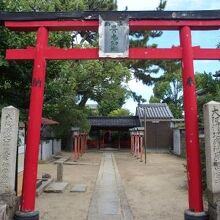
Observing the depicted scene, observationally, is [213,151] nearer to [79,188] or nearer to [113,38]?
[113,38]

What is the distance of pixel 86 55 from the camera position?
8.02 metres

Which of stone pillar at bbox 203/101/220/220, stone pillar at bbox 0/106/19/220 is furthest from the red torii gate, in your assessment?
stone pillar at bbox 203/101/220/220

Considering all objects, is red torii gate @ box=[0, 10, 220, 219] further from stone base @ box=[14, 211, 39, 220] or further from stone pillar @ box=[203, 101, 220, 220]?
stone pillar @ box=[203, 101, 220, 220]

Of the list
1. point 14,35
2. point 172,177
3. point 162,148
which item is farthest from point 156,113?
point 14,35

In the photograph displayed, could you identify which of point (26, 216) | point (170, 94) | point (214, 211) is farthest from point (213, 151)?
point (170, 94)

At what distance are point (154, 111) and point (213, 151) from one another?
36591 mm

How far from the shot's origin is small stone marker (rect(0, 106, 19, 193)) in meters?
7.35

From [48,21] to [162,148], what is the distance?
34.2 m

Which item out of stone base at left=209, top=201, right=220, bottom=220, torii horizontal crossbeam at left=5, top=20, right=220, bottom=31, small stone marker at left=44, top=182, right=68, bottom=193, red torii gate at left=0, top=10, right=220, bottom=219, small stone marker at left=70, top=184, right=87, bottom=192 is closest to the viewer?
stone base at left=209, top=201, right=220, bottom=220

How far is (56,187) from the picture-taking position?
43.8 feet

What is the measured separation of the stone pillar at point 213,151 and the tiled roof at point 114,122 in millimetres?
35761

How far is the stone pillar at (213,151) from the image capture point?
701cm

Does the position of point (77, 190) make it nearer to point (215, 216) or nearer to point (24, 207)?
point (24, 207)

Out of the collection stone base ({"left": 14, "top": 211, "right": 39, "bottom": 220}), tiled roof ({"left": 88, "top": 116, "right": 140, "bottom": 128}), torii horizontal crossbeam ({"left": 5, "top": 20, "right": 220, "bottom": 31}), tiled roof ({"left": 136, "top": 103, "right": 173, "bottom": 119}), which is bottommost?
stone base ({"left": 14, "top": 211, "right": 39, "bottom": 220})
